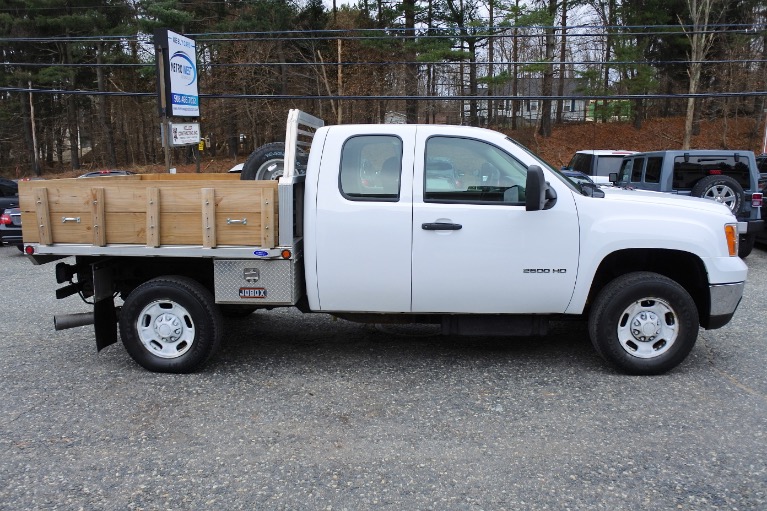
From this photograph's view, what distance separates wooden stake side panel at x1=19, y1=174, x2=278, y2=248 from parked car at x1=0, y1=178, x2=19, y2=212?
979cm

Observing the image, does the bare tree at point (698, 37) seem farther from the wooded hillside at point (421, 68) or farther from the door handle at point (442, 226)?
the door handle at point (442, 226)

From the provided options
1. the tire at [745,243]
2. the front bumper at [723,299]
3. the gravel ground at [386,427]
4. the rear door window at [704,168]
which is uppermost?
the rear door window at [704,168]

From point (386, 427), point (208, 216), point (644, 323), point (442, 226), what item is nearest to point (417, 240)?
point (442, 226)

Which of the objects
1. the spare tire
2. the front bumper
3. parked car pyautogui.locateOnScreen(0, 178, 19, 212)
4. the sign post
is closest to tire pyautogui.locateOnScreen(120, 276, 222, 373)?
the spare tire

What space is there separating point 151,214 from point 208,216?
49cm

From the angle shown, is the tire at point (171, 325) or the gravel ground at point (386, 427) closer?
the gravel ground at point (386, 427)

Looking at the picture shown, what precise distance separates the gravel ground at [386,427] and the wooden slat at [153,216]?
1.20m

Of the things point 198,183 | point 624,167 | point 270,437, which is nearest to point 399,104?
point 624,167

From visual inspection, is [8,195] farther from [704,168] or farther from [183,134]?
[704,168]

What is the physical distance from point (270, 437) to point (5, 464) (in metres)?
1.62

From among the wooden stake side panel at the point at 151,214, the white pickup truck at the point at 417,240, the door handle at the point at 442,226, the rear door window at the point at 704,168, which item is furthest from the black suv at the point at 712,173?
the wooden stake side panel at the point at 151,214

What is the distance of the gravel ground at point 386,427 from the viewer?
340cm

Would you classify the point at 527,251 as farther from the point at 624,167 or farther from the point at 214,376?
the point at 624,167

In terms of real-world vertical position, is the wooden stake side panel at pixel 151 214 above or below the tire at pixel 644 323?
above
